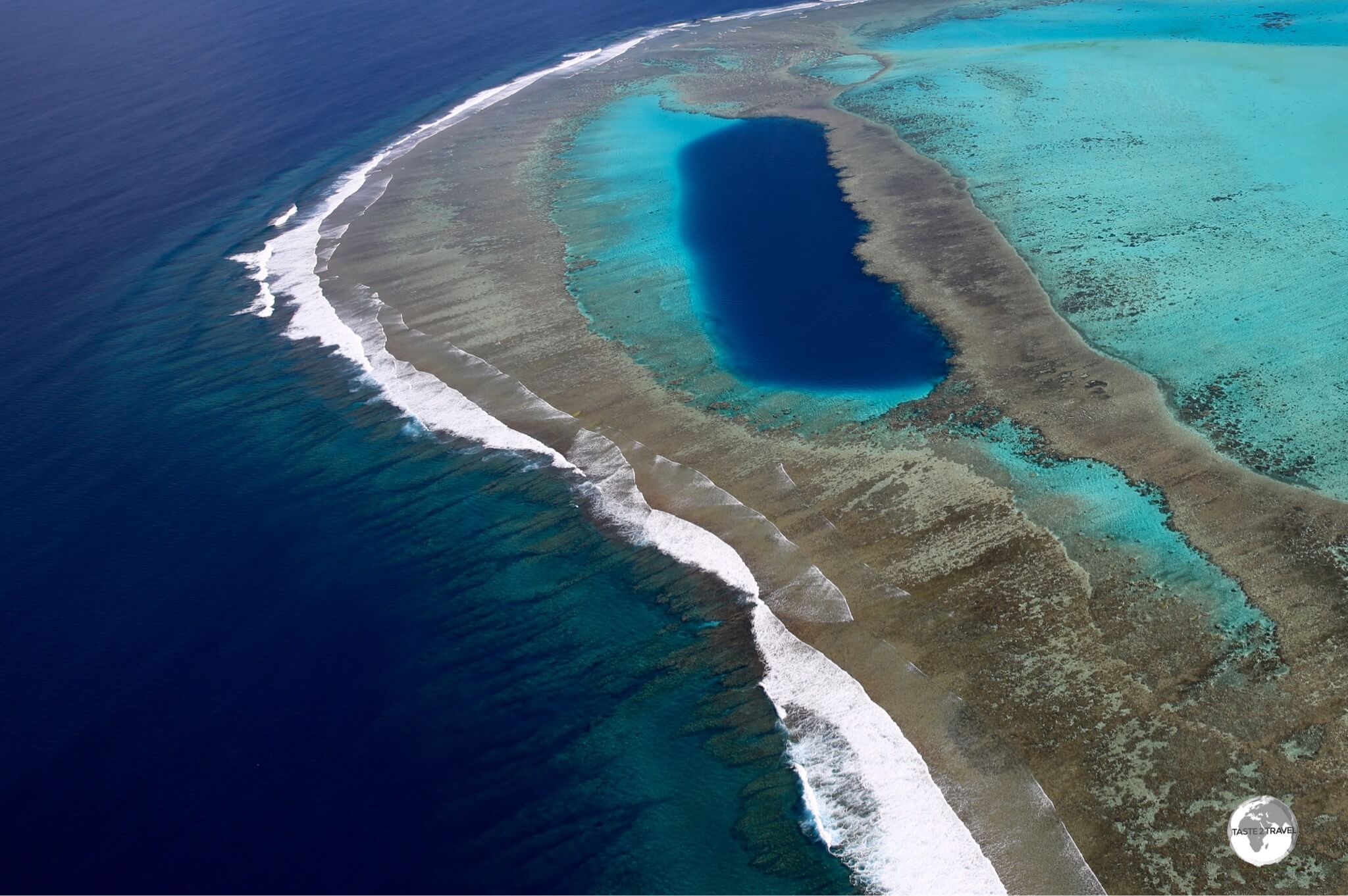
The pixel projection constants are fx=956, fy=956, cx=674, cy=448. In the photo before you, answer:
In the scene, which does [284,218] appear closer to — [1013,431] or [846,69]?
[846,69]

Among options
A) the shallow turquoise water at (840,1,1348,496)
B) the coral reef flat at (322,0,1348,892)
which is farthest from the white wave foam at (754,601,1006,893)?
the shallow turquoise water at (840,1,1348,496)

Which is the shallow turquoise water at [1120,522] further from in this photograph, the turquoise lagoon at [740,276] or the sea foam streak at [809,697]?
the sea foam streak at [809,697]

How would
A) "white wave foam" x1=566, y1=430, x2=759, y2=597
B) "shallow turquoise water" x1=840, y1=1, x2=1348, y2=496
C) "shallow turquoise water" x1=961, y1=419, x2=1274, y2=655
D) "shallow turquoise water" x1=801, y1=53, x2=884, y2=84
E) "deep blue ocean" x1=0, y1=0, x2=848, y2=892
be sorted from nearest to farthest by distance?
"deep blue ocean" x1=0, y1=0, x2=848, y2=892 → "shallow turquoise water" x1=961, y1=419, x2=1274, y2=655 → "white wave foam" x1=566, y1=430, x2=759, y2=597 → "shallow turquoise water" x1=840, y1=1, x2=1348, y2=496 → "shallow turquoise water" x1=801, y1=53, x2=884, y2=84

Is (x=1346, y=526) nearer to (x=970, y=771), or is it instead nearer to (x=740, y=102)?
(x=970, y=771)

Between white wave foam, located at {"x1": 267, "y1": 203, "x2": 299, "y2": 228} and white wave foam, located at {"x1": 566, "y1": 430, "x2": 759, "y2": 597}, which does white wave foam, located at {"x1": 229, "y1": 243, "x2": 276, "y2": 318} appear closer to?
white wave foam, located at {"x1": 267, "y1": 203, "x2": 299, "y2": 228}

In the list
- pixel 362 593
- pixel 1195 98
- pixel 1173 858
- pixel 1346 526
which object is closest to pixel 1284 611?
pixel 1346 526

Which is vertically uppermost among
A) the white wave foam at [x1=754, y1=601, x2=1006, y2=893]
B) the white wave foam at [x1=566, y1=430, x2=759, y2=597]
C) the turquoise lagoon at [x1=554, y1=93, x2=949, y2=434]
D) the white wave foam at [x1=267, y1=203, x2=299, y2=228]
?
the white wave foam at [x1=267, y1=203, x2=299, y2=228]

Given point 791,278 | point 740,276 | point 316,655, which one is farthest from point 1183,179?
point 316,655
